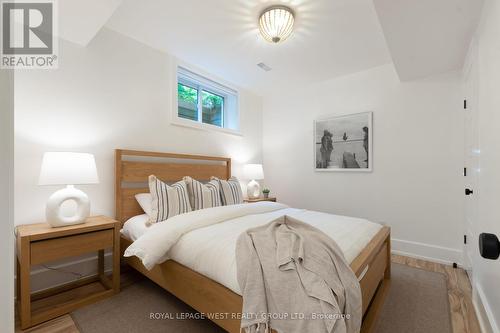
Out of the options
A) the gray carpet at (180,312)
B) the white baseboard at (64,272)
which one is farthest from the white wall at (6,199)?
the white baseboard at (64,272)

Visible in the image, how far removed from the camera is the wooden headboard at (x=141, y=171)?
232cm

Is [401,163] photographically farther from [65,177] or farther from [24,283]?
[24,283]

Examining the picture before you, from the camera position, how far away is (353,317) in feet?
3.55

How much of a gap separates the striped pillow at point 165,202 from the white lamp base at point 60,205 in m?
0.52

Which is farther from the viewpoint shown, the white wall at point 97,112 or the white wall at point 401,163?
→ the white wall at point 401,163

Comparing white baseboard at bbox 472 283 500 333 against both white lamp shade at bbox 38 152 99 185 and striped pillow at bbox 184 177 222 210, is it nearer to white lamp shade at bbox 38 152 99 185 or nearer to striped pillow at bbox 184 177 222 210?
striped pillow at bbox 184 177 222 210

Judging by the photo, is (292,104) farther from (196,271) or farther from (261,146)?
(196,271)

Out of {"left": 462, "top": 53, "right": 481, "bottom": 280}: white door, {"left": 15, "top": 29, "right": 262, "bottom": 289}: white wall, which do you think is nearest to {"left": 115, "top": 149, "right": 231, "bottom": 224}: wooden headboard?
{"left": 15, "top": 29, "right": 262, "bottom": 289}: white wall

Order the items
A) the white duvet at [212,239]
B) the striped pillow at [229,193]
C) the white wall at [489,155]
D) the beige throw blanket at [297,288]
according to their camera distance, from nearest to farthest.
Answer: the beige throw blanket at [297,288] < the white wall at [489,155] < the white duvet at [212,239] < the striped pillow at [229,193]

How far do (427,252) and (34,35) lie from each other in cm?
461

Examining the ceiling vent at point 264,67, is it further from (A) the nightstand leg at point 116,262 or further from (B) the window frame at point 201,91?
(A) the nightstand leg at point 116,262

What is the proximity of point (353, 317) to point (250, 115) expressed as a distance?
3503mm

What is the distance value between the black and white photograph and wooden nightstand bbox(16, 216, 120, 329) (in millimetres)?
2873

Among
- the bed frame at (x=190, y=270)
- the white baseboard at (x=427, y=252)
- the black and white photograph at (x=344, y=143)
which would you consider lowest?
the white baseboard at (x=427, y=252)
